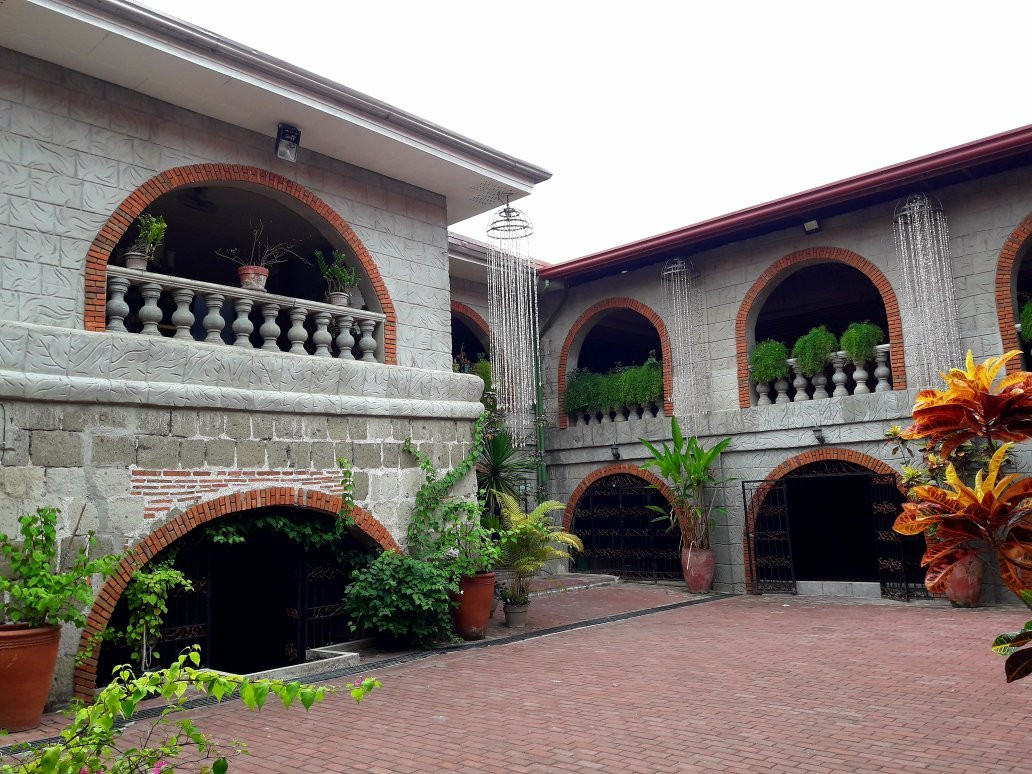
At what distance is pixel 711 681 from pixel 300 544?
13.1 ft

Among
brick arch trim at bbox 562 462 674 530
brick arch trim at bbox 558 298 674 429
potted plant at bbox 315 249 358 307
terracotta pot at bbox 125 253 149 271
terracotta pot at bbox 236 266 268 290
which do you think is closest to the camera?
terracotta pot at bbox 125 253 149 271

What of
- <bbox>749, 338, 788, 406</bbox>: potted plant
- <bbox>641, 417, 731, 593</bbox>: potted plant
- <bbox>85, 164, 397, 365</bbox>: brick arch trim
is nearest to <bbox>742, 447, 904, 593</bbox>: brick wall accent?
<bbox>641, 417, 731, 593</bbox>: potted plant

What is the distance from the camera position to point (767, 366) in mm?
11969

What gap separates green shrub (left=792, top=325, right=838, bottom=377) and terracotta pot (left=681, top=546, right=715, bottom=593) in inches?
116

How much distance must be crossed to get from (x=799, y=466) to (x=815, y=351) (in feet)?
5.33

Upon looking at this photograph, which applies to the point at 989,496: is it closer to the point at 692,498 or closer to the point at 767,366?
the point at 767,366

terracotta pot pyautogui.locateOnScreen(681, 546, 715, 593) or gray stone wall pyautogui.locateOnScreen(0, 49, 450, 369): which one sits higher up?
gray stone wall pyautogui.locateOnScreen(0, 49, 450, 369)

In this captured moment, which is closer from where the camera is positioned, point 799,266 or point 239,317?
point 239,317

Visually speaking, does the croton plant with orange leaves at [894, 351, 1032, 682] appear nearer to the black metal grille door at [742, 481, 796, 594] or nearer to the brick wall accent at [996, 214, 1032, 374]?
the brick wall accent at [996, 214, 1032, 374]

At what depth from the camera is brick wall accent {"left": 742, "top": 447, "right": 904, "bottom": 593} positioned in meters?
11.0

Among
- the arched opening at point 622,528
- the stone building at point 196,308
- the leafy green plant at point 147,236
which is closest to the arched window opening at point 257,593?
the stone building at point 196,308

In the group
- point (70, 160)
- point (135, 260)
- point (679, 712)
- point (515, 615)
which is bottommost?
point (679, 712)

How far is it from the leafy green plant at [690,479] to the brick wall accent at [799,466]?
59 cm

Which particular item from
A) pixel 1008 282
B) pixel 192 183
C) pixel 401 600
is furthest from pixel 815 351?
pixel 192 183
